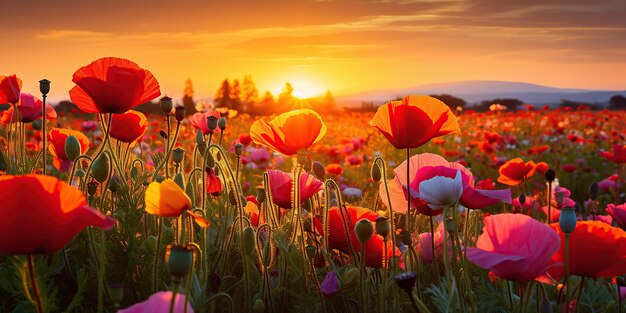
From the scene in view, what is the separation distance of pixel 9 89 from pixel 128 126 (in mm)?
453

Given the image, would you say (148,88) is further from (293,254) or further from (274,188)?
(293,254)

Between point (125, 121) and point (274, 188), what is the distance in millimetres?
595

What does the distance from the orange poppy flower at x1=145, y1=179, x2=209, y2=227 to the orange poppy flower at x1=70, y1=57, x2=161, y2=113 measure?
1.70 ft

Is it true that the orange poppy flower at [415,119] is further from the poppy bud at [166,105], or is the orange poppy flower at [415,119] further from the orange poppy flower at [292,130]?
the poppy bud at [166,105]

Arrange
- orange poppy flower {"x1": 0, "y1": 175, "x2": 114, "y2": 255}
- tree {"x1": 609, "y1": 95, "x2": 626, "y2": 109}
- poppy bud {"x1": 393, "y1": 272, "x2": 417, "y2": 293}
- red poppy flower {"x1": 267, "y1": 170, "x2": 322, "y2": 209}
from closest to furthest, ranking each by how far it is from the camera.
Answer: orange poppy flower {"x1": 0, "y1": 175, "x2": 114, "y2": 255}, poppy bud {"x1": 393, "y1": 272, "x2": 417, "y2": 293}, red poppy flower {"x1": 267, "y1": 170, "x2": 322, "y2": 209}, tree {"x1": 609, "y1": 95, "x2": 626, "y2": 109}

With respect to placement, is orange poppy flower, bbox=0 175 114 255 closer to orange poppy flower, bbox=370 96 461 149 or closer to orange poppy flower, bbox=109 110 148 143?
orange poppy flower, bbox=370 96 461 149

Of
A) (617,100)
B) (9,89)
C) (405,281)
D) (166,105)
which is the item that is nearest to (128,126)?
(166,105)

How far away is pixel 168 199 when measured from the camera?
3.86 ft

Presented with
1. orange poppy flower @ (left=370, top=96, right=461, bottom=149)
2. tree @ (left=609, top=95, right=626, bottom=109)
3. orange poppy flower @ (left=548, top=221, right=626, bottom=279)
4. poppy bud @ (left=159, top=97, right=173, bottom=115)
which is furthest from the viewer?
tree @ (left=609, top=95, right=626, bottom=109)

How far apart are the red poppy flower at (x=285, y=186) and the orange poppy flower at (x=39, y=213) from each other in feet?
3.00

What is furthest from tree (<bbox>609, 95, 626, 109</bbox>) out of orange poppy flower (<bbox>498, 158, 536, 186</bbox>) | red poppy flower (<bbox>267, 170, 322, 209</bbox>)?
red poppy flower (<bbox>267, 170, 322, 209</bbox>)

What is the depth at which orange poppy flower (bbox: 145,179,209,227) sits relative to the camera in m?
1.17

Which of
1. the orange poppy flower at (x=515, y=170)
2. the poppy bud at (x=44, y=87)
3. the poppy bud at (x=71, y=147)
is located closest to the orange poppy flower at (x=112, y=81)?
the poppy bud at (x=71, y=147)

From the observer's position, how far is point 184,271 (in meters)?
0.95
